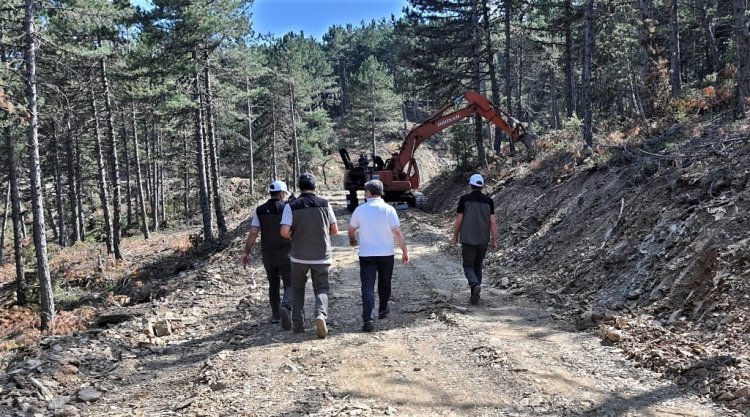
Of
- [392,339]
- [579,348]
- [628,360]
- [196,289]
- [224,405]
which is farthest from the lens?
[196,289]

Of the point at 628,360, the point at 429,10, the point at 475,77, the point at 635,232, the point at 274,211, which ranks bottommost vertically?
the point at 628,360

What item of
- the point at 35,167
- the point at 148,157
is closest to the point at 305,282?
the point at 35,167

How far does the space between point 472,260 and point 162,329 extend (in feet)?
15.8

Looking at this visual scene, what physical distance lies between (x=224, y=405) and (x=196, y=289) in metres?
5.94

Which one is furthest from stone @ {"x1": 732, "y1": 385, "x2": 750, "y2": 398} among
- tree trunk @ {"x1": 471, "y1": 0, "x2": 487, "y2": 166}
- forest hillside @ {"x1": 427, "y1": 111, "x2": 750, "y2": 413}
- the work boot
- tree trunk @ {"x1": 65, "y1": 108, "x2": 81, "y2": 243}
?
tree trunk @ {"x1": 65, "y1": 108, "x2": 81, "y2": 243}

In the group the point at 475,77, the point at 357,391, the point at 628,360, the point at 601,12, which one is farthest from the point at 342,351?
the point at 475,77

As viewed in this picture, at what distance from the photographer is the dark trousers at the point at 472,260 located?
842 cm

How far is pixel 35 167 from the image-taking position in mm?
14602

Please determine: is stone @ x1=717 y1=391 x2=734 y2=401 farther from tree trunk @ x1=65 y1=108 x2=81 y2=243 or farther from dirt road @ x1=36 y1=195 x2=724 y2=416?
tree trunk @ x1=65 y1=108 x2=81 y2=243

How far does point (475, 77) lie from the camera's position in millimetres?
23875

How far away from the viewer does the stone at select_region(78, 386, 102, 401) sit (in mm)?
5676

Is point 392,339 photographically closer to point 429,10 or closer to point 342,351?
point 342,351

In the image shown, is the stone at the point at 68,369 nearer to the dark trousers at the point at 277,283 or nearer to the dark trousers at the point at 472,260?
the dark trousers at the point at 277,283

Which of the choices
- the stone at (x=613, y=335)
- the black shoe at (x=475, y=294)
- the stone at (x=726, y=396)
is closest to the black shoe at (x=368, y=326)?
the black shoe at (x=475, y=294)
